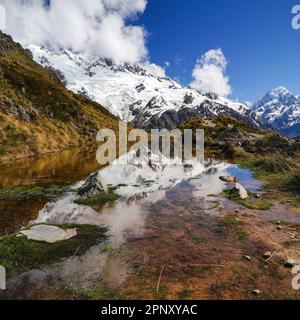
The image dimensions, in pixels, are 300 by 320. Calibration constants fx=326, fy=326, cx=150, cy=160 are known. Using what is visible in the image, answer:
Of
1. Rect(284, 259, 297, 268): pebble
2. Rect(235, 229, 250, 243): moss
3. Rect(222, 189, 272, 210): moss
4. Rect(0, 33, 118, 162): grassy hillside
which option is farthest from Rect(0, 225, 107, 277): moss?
Rect(0, 33, 118, 162): grassy hillside

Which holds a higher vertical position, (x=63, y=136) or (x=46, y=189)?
(x=63, y=136)

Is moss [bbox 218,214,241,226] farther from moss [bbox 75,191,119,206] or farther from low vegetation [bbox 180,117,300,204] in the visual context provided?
moss [bbox 75,191,119,206]

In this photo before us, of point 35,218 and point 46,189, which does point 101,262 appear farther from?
point 46,189

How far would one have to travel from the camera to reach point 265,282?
14906 millimetres

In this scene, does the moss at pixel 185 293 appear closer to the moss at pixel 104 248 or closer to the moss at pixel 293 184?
the moss at pixel 104 248

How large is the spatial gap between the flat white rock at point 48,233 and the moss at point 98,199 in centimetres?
740

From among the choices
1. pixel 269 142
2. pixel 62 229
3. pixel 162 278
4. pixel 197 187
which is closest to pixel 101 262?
pixel 162 278

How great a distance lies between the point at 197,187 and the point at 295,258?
66.0ft

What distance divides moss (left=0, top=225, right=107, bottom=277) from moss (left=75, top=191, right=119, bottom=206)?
817 cm

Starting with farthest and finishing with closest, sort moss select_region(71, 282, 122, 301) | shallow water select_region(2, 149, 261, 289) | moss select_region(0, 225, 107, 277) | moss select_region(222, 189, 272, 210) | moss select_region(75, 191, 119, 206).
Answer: moss select_region(75, 191, 119, 206) → moss select_region(222, 189, 272, 210) → moss select_region(0, 225, 107, 277) → shallow water select_region(2, 149, 261, 289) → moss select_region(71, 282, 122, 301)

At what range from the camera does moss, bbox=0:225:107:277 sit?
53.2 feet

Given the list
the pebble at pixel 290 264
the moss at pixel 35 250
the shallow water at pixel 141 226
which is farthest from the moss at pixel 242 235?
the moss at pixel 35 250

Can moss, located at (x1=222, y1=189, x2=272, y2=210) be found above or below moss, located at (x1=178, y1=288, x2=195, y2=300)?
above

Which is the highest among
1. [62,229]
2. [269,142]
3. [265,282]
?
[269,142]
